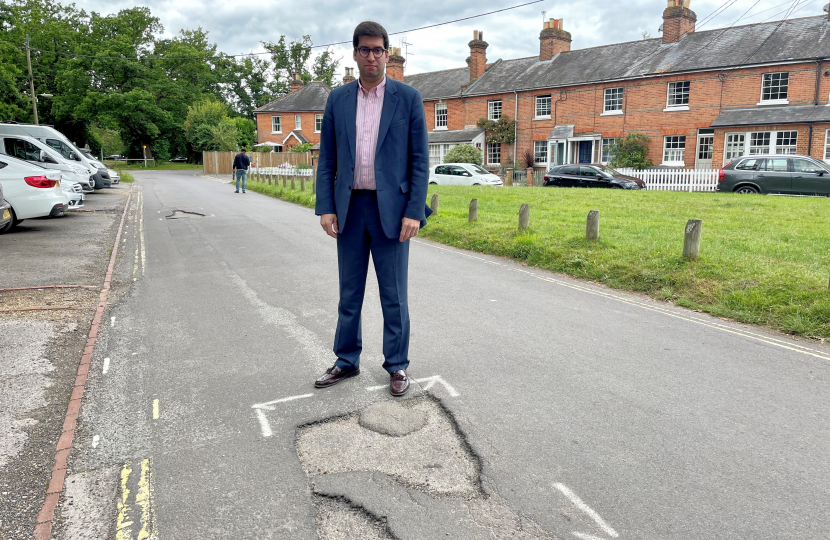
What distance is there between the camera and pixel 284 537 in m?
2.53

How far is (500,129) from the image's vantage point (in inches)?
1437

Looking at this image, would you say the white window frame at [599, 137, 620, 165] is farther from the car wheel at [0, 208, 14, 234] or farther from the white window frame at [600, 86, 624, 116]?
the car wheel at [0, 208, 14, 234]

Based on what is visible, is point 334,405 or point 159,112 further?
point 159,112

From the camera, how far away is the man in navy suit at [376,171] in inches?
147

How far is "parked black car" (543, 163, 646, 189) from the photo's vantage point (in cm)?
2333

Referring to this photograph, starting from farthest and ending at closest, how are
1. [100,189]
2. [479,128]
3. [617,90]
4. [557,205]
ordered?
[479,128]
[617,90]
[100,189]
[557,205]

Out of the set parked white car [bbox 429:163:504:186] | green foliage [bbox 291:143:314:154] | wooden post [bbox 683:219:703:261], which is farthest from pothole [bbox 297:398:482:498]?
green foliage [bbox 291:143:314:154]

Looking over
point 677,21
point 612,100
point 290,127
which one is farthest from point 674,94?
point 290,127

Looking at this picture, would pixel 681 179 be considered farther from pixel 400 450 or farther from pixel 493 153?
pixel 400 450

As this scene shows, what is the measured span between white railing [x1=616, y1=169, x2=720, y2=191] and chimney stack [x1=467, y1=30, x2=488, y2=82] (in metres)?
17.5

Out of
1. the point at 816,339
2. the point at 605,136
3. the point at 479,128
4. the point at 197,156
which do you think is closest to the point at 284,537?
the point at 816,339

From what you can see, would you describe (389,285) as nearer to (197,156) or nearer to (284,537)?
(284,537)

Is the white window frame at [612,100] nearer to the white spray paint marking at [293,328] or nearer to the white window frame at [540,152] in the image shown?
the white window frame at [540,152]

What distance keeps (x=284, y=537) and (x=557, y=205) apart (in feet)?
45.7
